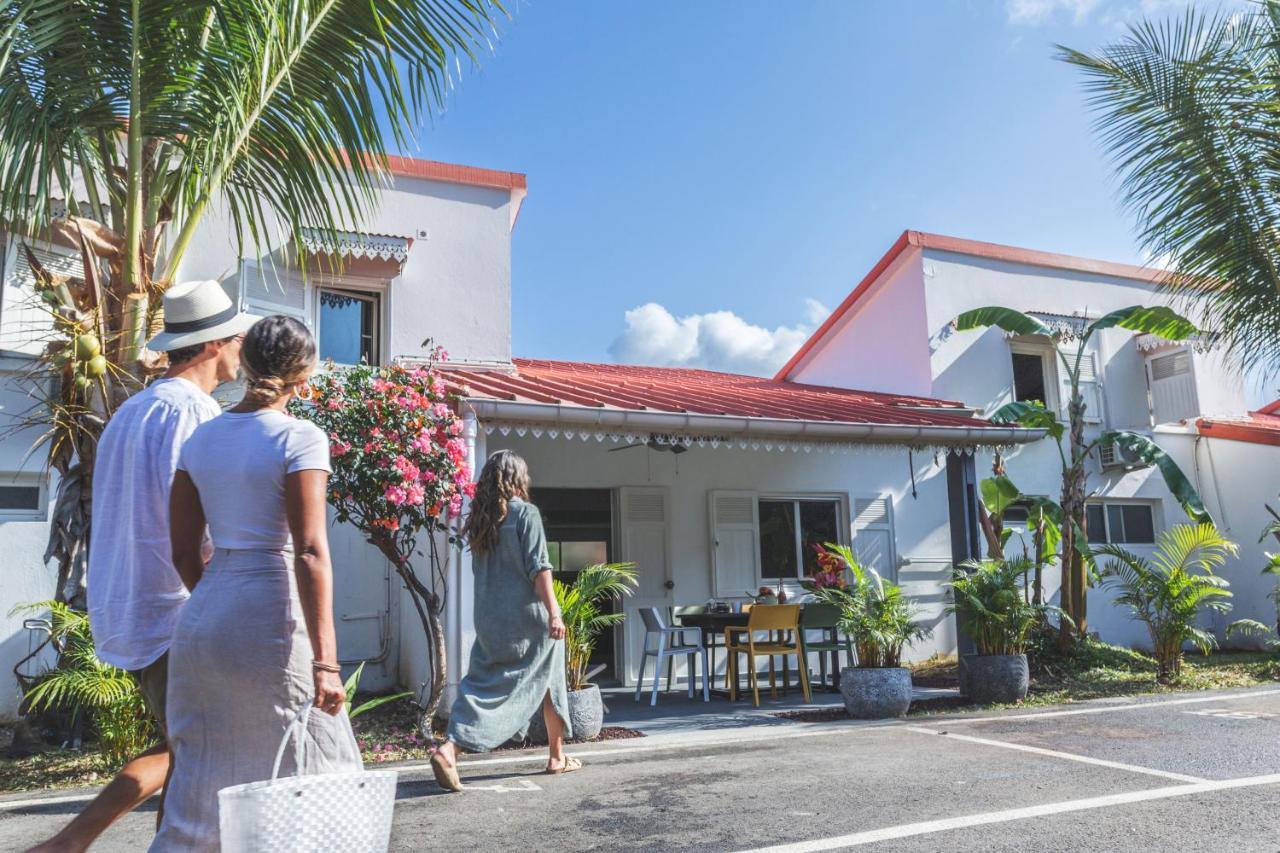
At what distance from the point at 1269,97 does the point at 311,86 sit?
6621mm

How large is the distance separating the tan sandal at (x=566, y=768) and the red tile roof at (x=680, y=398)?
9.43 feet

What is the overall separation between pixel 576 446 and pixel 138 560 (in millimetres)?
8669

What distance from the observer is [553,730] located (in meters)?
5.18

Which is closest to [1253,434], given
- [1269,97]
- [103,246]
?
[1269,97]

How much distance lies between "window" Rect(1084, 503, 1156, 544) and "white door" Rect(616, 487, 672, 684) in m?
6.62

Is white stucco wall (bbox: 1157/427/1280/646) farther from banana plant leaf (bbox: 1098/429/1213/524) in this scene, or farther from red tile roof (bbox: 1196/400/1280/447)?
banana plant leaf (bbox: 1098/429/1213/524)

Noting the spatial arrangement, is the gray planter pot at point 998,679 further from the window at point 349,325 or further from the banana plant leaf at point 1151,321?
the window at point 349,325

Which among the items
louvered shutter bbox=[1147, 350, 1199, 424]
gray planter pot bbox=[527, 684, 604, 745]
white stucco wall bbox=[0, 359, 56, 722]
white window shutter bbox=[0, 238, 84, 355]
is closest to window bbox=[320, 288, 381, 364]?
white window shutter bbox=[0, 238, 84, 355]

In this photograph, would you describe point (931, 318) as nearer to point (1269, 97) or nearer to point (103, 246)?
point (1269, 97)

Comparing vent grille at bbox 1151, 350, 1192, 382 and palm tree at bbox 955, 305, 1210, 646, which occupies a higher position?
vent grille at bbox 1151, 350, 1192, 382

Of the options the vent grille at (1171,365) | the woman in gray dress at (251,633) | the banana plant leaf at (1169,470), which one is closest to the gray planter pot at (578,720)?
the woman in gray dress at (251,633)

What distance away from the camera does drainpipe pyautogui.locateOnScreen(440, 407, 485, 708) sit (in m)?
6.97

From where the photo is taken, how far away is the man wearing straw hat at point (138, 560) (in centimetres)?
252

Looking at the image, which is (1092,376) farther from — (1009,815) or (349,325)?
(1009,815)
